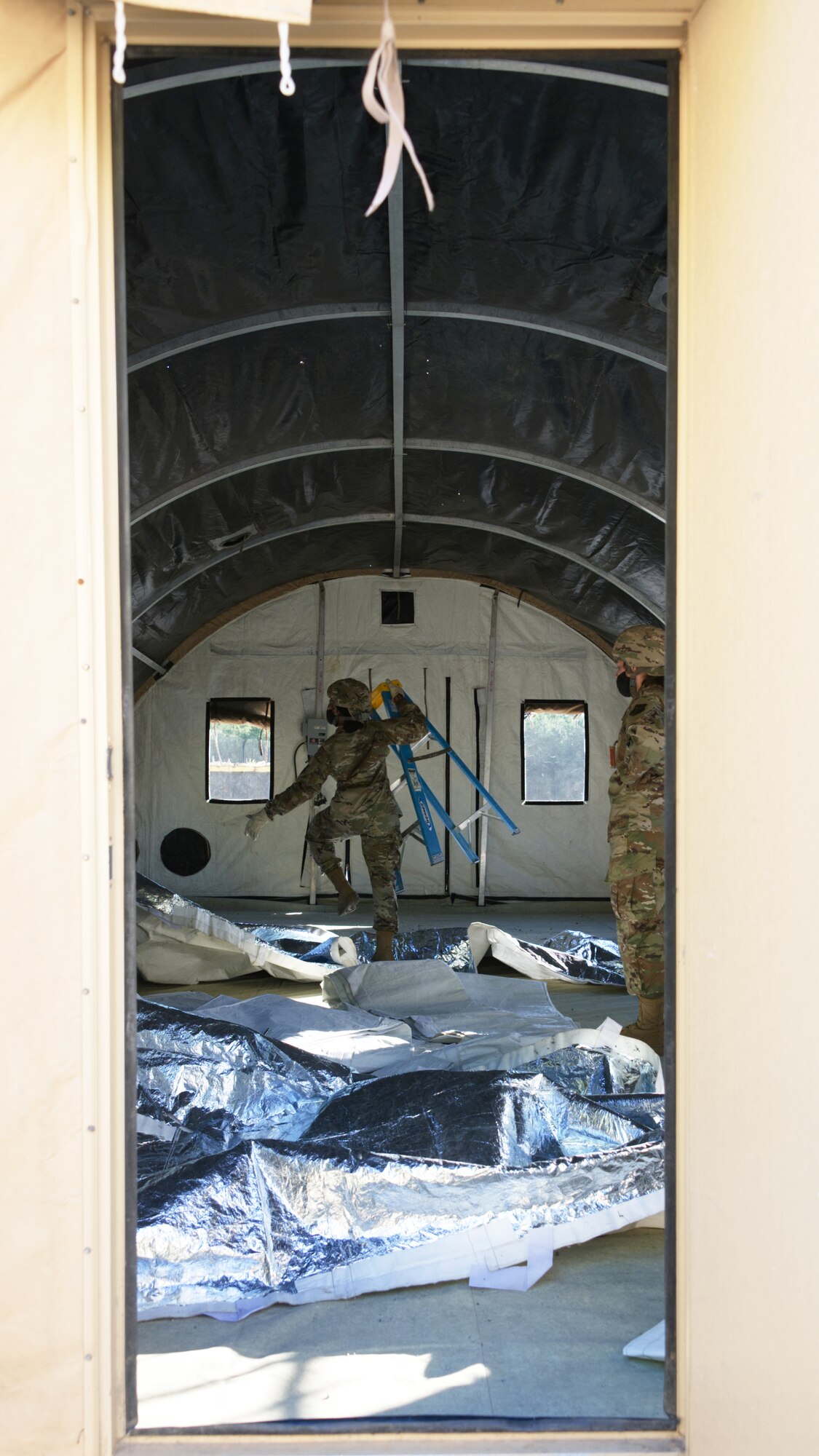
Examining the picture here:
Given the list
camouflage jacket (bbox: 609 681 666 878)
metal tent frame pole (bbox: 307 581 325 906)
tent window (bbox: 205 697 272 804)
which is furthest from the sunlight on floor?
A: tent window (bbox: 205 697 272 804)

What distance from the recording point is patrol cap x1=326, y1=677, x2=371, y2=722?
828cm

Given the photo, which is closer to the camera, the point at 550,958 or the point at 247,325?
the point at 247,325

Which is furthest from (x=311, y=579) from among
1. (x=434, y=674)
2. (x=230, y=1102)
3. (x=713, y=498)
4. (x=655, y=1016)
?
(x=713, y=498)

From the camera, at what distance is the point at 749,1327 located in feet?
5.85

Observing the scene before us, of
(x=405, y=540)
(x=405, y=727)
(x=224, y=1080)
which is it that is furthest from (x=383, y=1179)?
(x=405, y=540)

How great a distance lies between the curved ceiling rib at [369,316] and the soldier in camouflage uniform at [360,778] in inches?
131

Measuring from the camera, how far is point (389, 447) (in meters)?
7.27

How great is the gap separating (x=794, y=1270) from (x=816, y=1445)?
0.83ft

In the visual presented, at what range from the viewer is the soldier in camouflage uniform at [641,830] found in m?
5.24

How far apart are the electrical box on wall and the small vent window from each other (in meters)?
1.27

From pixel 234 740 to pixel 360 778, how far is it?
12.4 ft

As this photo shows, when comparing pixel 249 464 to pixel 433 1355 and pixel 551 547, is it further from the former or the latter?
pixel 433 1355

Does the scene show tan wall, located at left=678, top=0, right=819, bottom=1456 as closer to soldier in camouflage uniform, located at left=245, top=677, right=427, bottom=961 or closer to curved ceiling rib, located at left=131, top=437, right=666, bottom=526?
curved ceiling rib, located at left=131, top=437, right=666, bottom=526

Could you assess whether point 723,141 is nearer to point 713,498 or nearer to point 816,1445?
point 713,498
